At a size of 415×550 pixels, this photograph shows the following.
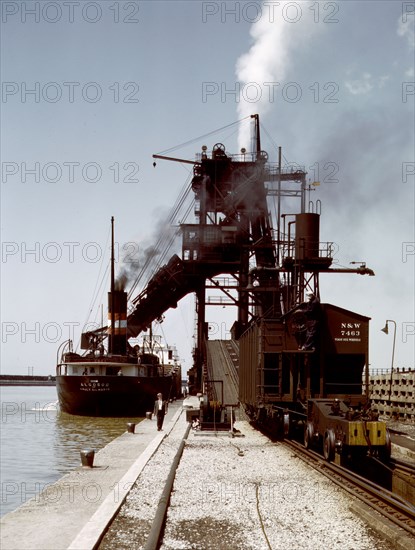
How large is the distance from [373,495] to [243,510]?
302 cm

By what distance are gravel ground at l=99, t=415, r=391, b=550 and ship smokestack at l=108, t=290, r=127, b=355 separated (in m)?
34.2

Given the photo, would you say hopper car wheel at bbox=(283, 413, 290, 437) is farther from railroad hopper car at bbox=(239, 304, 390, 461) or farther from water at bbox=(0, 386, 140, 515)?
water at bbox=(0, 386, 140, 515)

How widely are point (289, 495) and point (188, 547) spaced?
4215 mm

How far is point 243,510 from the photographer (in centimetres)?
1179

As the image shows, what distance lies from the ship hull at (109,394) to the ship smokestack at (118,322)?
5.02m

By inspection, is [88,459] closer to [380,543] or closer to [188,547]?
[188,547]

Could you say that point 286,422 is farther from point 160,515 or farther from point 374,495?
point 160,515

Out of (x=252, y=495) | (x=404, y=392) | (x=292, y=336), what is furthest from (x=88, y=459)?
(x=404, y=392)

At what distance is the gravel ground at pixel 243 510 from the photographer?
976 cm

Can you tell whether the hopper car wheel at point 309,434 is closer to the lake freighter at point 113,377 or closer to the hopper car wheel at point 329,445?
the hopper car wheel at point 329,445

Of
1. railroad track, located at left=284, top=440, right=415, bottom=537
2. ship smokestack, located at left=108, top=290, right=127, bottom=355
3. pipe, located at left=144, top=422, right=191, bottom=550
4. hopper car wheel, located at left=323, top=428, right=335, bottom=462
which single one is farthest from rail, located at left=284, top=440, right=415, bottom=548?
ship smokestack, located at left=108, top=290, right=127, bottom=355

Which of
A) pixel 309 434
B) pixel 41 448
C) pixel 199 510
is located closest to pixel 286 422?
pixel 309 434

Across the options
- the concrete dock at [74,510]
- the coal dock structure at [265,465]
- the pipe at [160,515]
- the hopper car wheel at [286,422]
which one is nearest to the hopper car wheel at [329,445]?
the coal dock structure at [265,465]

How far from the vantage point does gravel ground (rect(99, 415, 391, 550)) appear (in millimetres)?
9758
